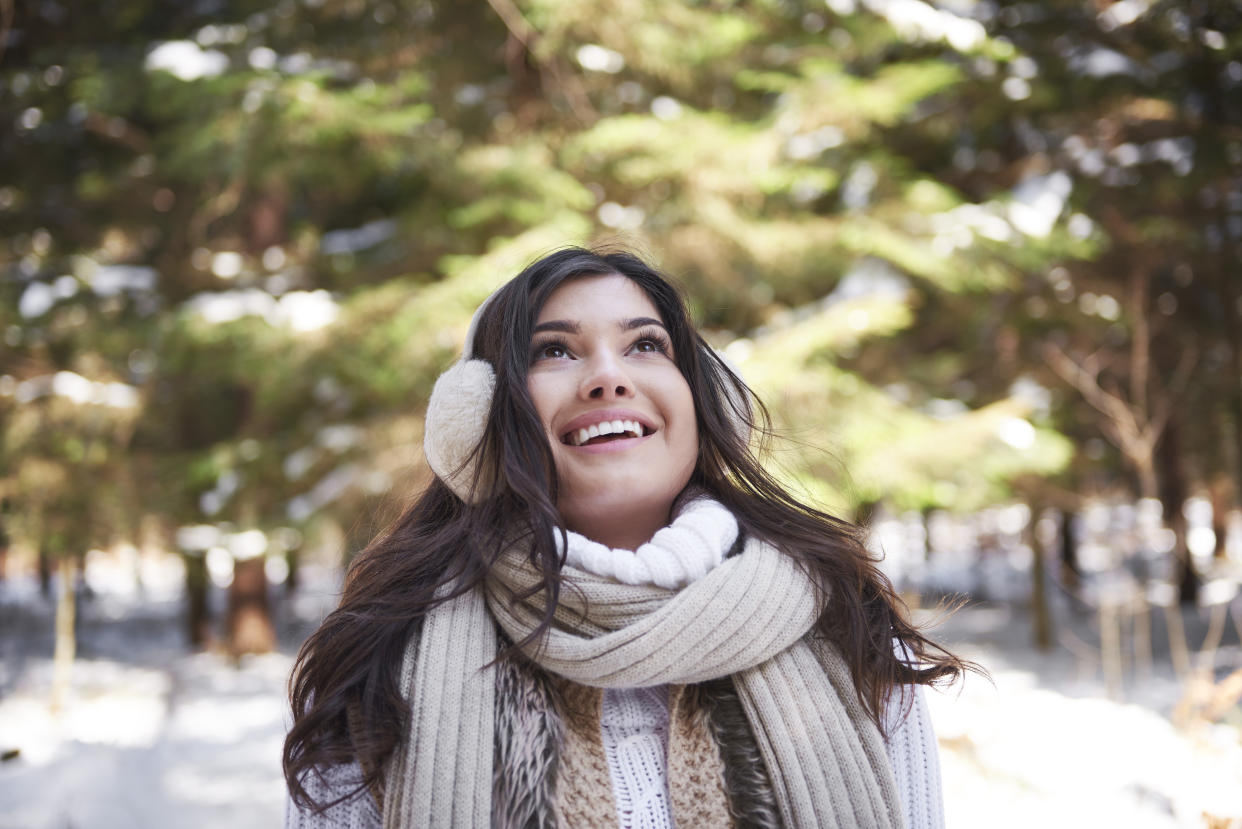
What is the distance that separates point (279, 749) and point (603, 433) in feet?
18.1

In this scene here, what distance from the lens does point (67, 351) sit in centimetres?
868

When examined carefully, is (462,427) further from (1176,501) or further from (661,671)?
(1176,501)

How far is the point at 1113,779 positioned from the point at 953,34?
4668 mm

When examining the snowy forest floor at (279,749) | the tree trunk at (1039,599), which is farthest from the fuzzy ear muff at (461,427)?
the tree trunk at (1039,599)

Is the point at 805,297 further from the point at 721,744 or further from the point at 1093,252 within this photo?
the point at 721,744

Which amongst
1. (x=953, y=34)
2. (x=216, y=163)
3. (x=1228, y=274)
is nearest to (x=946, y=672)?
(x=953, y=34)

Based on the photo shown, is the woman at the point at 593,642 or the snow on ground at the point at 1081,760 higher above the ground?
the woman at the point at 593,642

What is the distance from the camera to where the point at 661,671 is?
1285 millimetres

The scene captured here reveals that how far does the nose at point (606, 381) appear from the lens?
1387 millimetres

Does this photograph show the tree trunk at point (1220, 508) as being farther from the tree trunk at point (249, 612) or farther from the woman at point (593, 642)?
the woman at point (593, 642)

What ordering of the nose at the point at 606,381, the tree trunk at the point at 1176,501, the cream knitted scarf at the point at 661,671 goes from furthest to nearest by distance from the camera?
the tree trunk at the point at 1176,501, the nose at the point at 606,381, the cream knitted scarf at the point at 661,671

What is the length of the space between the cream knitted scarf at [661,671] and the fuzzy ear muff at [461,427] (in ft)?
0.57

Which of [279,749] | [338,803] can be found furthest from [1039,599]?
[338,803]

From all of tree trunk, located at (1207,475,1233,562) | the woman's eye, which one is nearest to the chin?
the woman's eye
